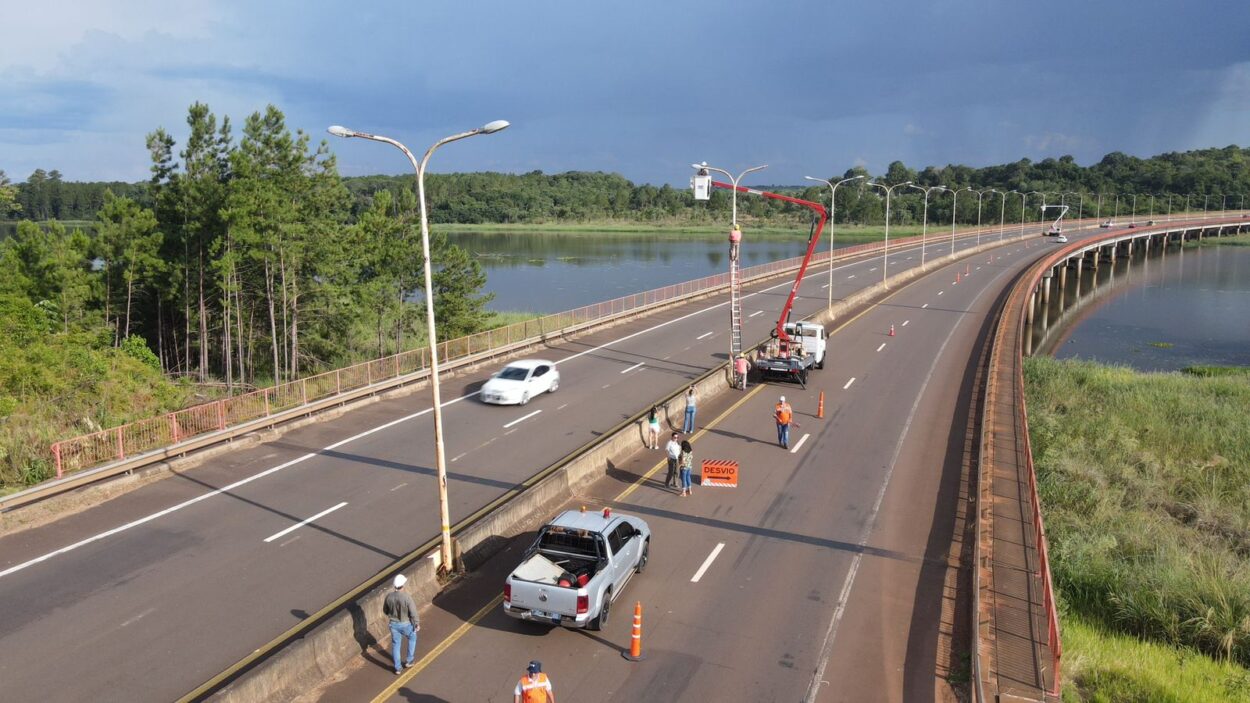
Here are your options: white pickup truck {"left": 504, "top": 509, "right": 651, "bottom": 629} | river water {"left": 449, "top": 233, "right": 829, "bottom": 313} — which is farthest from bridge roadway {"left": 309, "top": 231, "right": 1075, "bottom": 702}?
river water {"left": 449, "top": 233, "right": 829, "bottom": 313}

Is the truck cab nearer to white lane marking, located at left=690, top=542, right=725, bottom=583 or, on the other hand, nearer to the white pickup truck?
white lane marking, located at left=690, top=542, right=725, bottom=583

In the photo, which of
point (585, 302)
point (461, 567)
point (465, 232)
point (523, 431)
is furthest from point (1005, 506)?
point (465, 232)

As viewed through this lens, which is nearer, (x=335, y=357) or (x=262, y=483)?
(x=262, y=483)

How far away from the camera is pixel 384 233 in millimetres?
46781

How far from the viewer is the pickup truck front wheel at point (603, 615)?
13.0 m

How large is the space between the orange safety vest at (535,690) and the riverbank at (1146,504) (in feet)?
27.6

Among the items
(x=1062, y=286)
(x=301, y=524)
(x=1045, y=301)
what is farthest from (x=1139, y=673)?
(x=1062, y=286)

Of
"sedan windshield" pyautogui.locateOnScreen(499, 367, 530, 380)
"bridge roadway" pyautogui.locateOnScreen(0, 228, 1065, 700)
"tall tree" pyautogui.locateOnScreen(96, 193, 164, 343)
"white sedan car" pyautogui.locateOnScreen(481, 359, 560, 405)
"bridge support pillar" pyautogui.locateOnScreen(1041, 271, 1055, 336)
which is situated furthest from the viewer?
"bridge support pillar" pyautogui.locateOnScreen(1041, 271, 1055, 336)

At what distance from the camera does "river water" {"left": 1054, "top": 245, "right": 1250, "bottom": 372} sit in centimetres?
5781

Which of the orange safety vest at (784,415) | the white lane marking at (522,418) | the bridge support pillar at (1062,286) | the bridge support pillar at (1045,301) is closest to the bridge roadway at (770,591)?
the orange safety vest at (784,415)

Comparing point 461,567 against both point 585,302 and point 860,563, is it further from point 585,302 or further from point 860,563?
point 585,302

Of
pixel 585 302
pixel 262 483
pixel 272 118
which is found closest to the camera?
pixel 262 483

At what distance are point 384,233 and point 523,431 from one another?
84.9 ft

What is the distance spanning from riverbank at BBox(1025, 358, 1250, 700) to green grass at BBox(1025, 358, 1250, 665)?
40 mm
